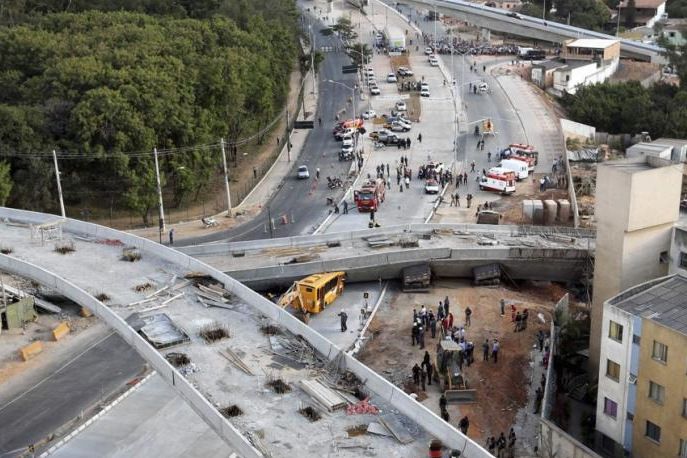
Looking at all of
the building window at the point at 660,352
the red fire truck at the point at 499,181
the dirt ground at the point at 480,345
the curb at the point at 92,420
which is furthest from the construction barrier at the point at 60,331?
the red fire truck at the point at 499,181

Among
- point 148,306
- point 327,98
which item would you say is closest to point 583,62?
point 327,98

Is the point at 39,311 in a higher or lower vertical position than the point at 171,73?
lower

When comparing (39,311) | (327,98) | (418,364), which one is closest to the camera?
(418,364)

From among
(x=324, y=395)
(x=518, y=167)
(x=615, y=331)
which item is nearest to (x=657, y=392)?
(x=615, y=331)

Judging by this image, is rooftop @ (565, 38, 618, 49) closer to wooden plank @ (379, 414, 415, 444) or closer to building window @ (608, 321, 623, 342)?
building window @ (608, 321, 623, 342)

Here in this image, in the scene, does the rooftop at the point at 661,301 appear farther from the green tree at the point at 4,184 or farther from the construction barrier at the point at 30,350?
the green tree at the point at 4,184

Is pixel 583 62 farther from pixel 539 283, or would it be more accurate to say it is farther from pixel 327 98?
pixel 539 283

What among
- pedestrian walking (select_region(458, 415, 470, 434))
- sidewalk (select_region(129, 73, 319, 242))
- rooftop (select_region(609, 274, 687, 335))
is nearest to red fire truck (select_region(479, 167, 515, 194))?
sidewalk (select_region(129, 73, 319, 242))
